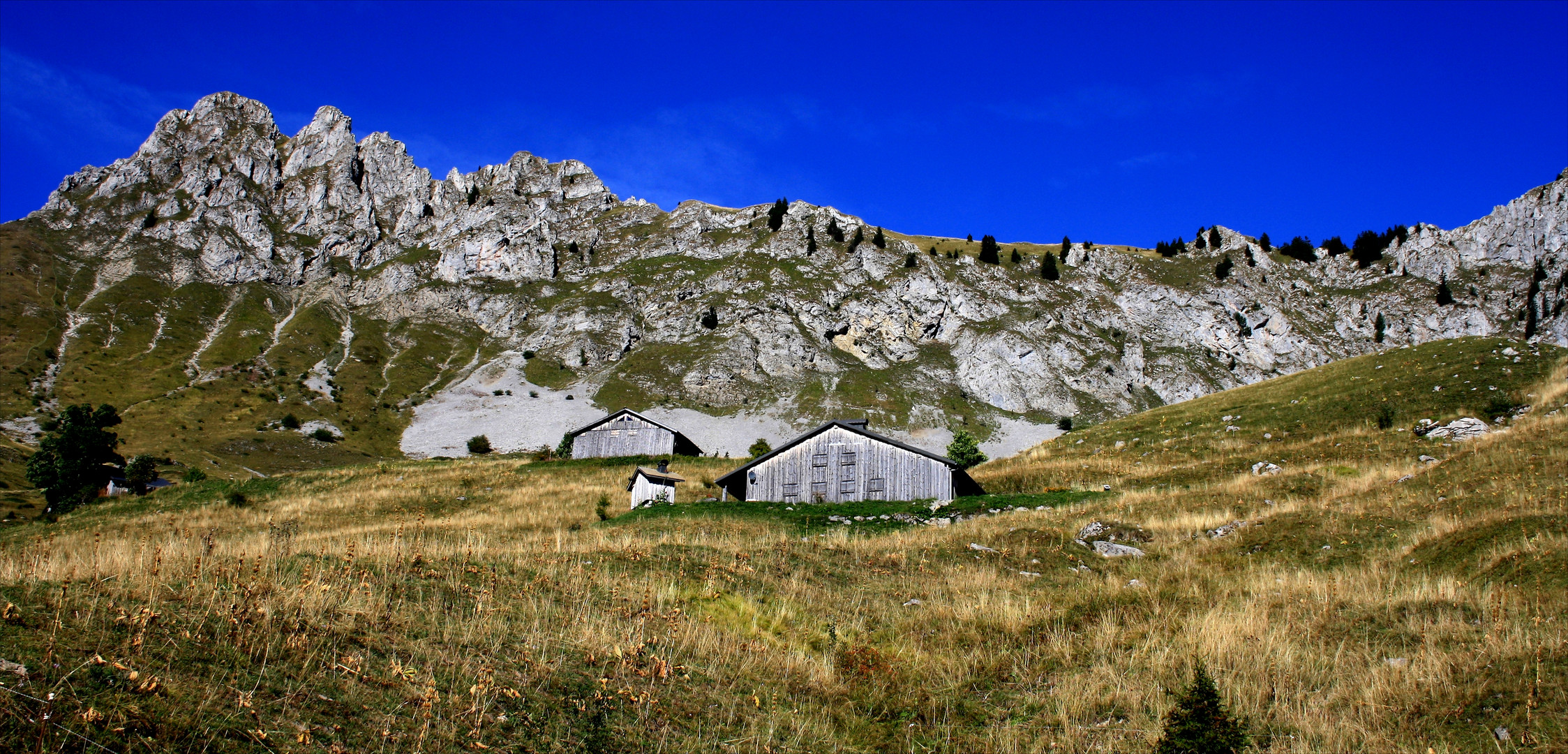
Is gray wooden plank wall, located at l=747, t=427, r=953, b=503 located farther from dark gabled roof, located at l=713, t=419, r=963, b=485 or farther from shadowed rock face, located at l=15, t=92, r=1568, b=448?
shadowed rock face, located at l=15, t=92, r=1568, b=448

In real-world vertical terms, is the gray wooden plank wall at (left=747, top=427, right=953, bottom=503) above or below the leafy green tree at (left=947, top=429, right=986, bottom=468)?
below

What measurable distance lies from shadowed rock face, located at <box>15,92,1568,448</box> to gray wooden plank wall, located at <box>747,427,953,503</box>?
6446 cm

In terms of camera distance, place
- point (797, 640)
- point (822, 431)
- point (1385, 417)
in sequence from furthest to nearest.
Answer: point (822, 431) → point (1385, 417) → point (797, 640)

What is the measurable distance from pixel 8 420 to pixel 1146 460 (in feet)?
377

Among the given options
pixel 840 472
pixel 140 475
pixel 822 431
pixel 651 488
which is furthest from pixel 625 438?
pixel 140 475

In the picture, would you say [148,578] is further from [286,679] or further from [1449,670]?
[1449,670]

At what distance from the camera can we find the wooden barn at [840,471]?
124ft

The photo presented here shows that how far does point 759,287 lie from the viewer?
137 m

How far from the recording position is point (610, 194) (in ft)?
633

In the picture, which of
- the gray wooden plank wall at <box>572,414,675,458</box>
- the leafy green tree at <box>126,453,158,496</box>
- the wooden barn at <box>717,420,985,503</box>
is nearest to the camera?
the wooden barn at <box>717,420,985,503</box>

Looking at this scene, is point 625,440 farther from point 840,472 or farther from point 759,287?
point 759,287

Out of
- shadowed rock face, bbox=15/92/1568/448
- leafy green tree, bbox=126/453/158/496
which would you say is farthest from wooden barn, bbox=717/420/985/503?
shadowed rock face, bbox=15/92/1568/448

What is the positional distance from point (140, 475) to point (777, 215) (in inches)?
5198

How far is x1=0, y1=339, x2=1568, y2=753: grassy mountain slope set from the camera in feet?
16.5
